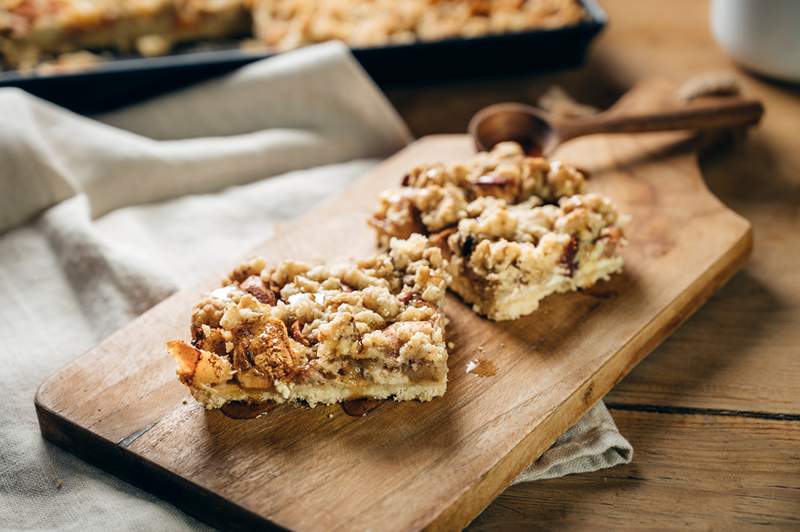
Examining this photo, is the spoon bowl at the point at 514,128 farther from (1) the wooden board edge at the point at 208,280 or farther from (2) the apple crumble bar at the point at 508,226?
(2) the apple crumble bar at the point at 508,226

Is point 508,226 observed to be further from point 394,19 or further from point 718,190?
point 394,19

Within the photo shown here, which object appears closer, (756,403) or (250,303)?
(250,303)

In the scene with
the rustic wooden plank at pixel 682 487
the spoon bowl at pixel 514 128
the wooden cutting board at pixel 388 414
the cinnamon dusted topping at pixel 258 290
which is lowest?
the rustic wooden plank at pixel 682 487

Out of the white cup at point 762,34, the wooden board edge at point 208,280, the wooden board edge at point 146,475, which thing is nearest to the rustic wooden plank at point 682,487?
the wooden board edge at point 146,475

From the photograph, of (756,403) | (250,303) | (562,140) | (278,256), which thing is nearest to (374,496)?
(250,303)

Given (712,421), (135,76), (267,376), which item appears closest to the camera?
(267,376)

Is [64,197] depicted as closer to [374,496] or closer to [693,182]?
[374,496]
